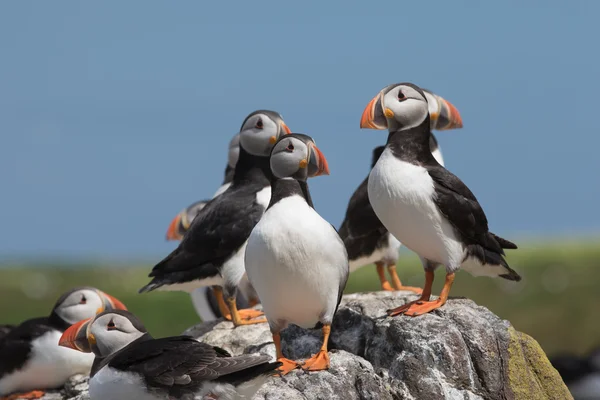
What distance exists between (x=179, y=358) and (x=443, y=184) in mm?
2713

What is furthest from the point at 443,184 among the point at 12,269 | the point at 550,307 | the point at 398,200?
the point at 12,269

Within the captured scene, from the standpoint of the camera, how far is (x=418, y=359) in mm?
7430

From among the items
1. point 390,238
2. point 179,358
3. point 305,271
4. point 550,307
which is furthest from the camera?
point 550,307

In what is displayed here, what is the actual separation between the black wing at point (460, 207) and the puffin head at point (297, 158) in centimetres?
113

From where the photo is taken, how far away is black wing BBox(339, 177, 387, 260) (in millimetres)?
9461

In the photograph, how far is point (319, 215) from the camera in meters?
6.95

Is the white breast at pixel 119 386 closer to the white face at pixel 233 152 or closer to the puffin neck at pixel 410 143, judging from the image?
the puffin neck at pixel 410 143

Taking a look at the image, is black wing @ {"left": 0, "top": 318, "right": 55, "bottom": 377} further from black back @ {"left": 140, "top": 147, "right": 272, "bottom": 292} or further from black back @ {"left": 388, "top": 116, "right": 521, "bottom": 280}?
black back @ {"left": 388, "top": 116, "right": 521, "bottom": 280}

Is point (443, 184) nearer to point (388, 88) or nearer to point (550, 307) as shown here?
point (388, 88)

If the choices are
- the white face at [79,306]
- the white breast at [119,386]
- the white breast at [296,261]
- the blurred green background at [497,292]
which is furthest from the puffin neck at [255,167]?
the blurred green background at [497,292]

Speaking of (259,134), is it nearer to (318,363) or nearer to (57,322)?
(318,363)

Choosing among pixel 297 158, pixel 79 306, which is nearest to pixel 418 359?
pixel 297 158

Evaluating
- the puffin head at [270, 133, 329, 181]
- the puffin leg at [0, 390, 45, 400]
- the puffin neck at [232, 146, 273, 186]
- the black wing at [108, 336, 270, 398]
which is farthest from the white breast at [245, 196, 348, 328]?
the puffin leg at [0, 390, 45, 400]

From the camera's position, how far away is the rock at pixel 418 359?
6961 mm
